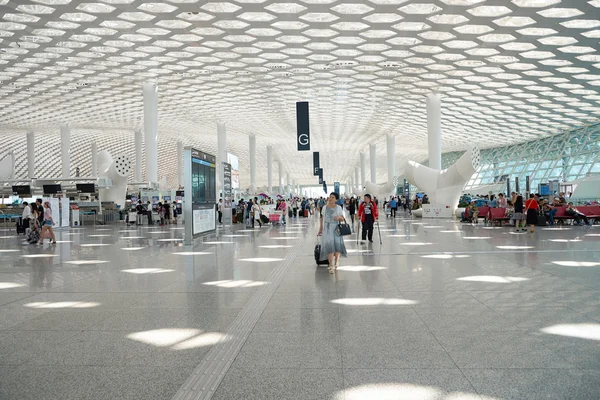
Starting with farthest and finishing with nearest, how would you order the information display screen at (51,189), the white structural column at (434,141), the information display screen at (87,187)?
the information display screen at (87,187) → the information display screen at (51,189) → the white structural column at (434,141)

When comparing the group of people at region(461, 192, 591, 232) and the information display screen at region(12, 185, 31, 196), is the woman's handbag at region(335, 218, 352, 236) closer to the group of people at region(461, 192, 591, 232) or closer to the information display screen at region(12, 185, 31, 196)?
the group of people at region(461, 192, 591, 232)

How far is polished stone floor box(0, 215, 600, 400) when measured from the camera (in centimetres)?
330

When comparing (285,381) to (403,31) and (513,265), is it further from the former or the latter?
(403,31)

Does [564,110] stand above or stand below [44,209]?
above

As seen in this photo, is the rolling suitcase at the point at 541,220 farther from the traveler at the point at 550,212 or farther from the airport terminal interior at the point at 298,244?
the airport terminal interior at the point at 298,244

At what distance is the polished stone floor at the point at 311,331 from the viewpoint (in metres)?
3.30

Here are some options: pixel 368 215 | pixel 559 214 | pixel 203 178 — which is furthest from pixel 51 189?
pixel 559 214

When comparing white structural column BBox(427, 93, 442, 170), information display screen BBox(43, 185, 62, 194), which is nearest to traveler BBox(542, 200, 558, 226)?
white structural column BBox(427, 93, 442, 170)

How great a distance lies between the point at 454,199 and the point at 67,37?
2297 centimetres

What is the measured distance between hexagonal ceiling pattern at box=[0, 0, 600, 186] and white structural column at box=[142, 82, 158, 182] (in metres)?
0.99

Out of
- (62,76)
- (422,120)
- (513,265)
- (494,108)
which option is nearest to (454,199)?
(494,108)

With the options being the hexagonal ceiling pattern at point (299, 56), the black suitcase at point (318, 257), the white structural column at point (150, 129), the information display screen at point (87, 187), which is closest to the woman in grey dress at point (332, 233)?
the black suitcase at point (318, 257)

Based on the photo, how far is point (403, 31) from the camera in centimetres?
2273

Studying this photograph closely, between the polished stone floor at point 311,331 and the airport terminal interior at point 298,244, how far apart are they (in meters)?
0.03
